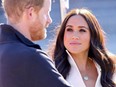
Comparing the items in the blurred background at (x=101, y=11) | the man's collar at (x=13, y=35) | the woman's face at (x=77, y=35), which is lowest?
the blurred background at (x=101, y=11)

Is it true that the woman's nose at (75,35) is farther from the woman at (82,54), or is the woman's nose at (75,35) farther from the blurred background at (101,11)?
the blurred background at (101,11)

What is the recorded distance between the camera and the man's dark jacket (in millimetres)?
1739

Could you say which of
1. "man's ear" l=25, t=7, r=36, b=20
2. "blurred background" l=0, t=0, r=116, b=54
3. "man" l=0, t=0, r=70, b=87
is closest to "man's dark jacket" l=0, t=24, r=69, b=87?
"man" l=0, t=0, r=70, b=87

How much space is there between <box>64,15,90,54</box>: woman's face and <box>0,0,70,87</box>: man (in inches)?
32.8

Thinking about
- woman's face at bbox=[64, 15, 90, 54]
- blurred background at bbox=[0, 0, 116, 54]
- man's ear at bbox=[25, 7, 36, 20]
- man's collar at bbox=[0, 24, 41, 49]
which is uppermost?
man's ear at bbox=[25, 7, 36, 20]

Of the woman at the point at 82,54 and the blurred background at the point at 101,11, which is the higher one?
the woman at the point at 82,54

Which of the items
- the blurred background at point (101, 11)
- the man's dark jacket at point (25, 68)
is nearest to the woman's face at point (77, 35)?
the man's dark jacket at point (25, 68)

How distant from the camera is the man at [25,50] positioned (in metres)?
1.74

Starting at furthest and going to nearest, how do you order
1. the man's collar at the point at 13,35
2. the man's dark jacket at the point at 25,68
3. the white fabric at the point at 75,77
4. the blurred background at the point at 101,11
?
the blurred background at the point at 101,11
the white fabric at the point at 75,77
the man's collar at the point at 13,35
the man's dark jacket at the point at 25,68

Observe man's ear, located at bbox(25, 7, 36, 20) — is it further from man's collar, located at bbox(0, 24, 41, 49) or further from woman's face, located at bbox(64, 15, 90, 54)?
woman's face, located at bbox(64, 15, 90, 54)

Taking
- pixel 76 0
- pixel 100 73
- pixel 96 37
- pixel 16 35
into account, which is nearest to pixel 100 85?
pixel 100 73

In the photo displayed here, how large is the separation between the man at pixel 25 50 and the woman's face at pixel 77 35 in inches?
32.8

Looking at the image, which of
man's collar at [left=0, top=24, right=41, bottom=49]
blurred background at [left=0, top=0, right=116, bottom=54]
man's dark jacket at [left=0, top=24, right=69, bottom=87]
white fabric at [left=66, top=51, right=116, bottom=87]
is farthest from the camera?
blurred background at [left=0, top=0, right=116, bottom=54]

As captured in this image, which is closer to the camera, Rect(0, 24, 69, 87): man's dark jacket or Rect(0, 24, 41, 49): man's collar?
Rect(0, 24, 69, 87): man's dark jacket
